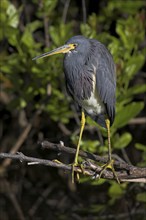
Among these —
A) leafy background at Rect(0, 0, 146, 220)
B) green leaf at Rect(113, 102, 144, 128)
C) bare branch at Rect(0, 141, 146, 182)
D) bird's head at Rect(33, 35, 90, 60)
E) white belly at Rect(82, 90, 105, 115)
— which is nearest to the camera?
bare branch at Rect(0, 141, 146, 182)

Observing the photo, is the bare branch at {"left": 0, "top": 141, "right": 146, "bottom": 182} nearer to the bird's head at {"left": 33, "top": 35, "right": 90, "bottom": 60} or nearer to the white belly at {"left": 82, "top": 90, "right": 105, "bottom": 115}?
the white belly at {"left": 82, "top": 90, "right": 105, "bottom": 115}

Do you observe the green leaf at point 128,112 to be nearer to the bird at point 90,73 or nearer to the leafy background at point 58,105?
the leafy background at point 58,105

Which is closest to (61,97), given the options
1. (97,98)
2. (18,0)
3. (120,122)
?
(120,122)

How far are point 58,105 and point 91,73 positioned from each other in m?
1.14

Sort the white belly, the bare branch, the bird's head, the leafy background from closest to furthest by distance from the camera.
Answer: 1. the bare branch
2. the bird's head
3. the white belly
4. the leafy background

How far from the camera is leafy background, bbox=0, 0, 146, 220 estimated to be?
3395 mm

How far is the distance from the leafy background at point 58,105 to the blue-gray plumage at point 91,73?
30 cm

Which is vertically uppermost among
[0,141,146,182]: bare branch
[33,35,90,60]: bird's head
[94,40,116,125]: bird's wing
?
[33,35,90,60]: bird's head

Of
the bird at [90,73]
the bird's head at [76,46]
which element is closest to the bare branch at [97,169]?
the bird at [90,73]

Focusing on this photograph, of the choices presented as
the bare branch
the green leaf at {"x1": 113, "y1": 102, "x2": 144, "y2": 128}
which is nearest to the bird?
the bare branch

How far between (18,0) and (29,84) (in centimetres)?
118

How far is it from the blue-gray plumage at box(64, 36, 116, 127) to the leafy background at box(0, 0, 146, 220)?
302 mm

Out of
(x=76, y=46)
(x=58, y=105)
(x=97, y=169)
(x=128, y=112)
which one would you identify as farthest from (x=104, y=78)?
(x=58, y=105)

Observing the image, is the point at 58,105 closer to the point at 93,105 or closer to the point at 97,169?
the point at 93,105
